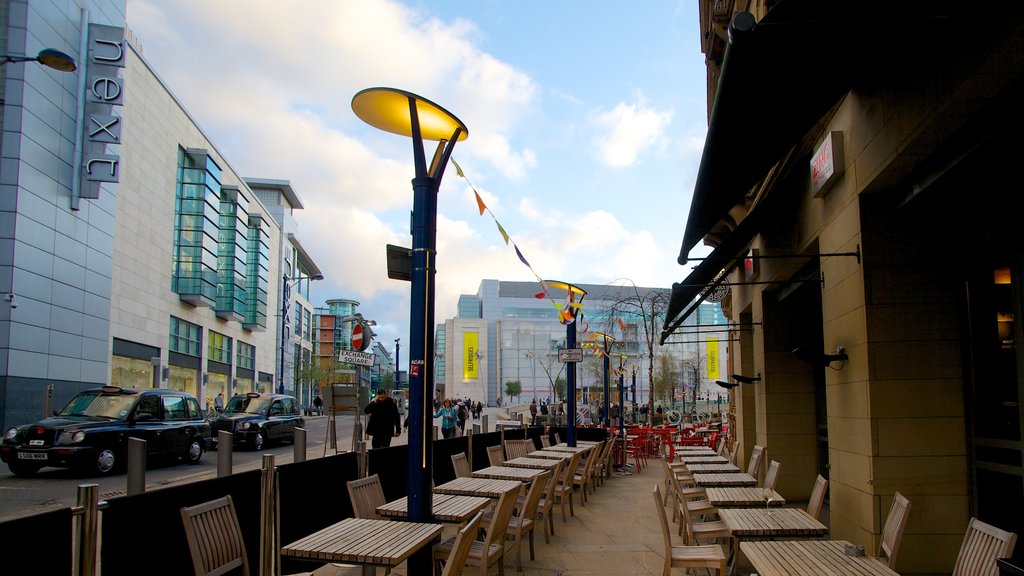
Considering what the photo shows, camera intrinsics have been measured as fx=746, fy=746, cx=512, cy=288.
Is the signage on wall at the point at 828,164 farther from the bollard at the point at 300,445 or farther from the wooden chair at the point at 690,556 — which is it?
the bollard at the point at 300,445

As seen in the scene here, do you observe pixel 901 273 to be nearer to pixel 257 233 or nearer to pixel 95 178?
pixel 95 178

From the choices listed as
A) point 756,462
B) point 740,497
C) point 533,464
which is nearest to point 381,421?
point 533,464

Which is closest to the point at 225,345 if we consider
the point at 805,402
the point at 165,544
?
the point at 805,402

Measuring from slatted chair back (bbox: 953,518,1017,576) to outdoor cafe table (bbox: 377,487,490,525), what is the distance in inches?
143

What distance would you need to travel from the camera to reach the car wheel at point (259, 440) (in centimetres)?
2064

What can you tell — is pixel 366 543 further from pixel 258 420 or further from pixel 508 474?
pixel 258 420

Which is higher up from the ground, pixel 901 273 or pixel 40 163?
pixel 40 163

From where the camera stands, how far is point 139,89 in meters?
33.0

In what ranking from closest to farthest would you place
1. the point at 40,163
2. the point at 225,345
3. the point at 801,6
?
the point at 801,6 → the point at 40,163 → the point at 225,345

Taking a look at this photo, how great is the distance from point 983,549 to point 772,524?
1.87 m

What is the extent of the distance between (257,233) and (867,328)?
54.1 m

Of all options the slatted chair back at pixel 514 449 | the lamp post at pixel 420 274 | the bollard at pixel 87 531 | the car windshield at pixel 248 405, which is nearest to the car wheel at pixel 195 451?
the car windshield at pixel 248 405

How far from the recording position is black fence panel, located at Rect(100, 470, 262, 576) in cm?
447

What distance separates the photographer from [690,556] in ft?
19.5
